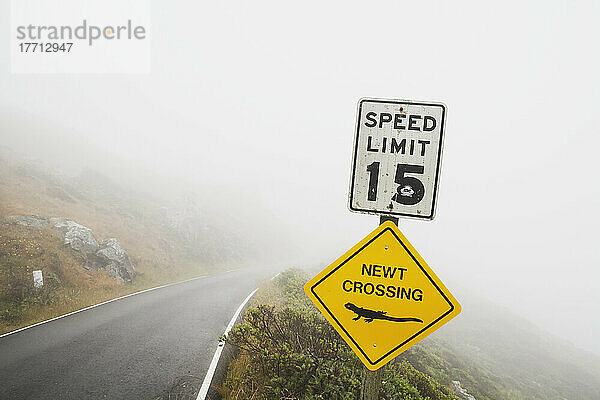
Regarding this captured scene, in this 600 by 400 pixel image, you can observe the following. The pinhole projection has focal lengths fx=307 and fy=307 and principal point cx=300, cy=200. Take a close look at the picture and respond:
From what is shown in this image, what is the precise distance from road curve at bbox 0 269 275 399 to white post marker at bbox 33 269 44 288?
170cm

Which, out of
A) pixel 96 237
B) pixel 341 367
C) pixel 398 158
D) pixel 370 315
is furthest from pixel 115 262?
pixel 398 158

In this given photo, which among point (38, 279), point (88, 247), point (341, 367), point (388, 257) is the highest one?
point (388, 257)

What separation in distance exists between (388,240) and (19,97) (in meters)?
88.9

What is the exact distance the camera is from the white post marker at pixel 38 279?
8.94 meters

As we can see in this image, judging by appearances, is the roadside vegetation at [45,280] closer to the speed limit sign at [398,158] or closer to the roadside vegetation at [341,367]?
the roadside vegetation at [341,367]

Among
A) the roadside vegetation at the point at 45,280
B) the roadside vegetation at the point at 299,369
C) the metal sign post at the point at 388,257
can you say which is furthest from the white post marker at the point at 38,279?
the metal sign post at the point at 388,257

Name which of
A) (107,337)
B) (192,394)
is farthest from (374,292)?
(107,337)

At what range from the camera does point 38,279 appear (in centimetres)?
908

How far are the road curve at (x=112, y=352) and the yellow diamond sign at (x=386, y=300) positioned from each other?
12.0 ft

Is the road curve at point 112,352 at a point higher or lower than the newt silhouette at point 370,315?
lower

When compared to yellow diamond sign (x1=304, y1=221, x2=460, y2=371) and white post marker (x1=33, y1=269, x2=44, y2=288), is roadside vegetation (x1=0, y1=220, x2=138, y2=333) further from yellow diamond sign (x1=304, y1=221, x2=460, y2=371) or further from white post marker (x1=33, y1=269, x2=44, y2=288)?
yellow diamond sign (x1=304, y1=221, x2=460, y2=371)

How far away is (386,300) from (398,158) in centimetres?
109

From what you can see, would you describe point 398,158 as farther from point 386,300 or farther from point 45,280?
point 45,280

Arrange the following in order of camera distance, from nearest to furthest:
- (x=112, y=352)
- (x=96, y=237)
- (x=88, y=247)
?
(x=112, y=352) → (x=88, y=247) → (x=96, y=237)
